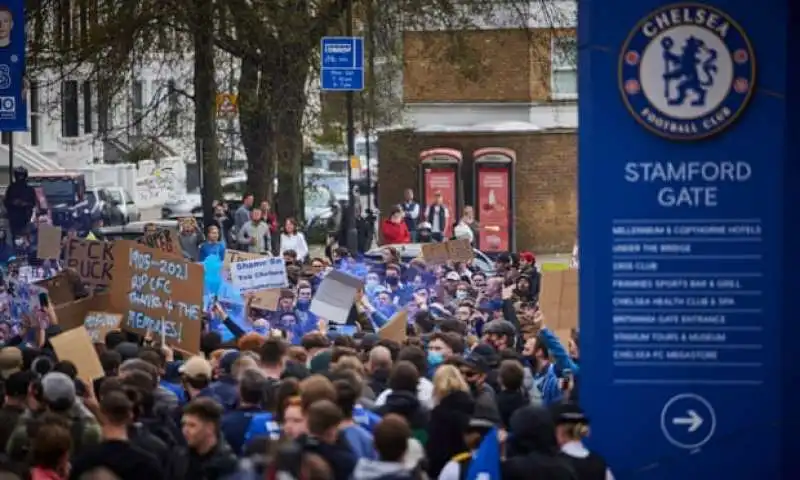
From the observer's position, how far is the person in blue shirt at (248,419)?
30.5ft

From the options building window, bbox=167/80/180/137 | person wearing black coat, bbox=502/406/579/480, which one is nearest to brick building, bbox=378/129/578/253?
building window, bbox=167/80/180/137

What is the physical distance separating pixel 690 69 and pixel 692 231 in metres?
0.74

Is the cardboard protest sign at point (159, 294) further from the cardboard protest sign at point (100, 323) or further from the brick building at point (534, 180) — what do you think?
the brick building at point (534, 180)

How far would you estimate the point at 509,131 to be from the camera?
4634cm

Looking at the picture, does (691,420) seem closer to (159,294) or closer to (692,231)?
(692,231)

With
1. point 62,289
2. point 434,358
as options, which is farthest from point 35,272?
point 434,358

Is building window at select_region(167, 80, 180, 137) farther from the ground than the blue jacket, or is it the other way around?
building window at select_region(167, 80, 180, 137)

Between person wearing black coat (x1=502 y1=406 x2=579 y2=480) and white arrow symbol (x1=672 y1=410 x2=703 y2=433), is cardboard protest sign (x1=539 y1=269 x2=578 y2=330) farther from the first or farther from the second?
person wearing black coat (x1=502 y1=406 x2=579 y2=480)

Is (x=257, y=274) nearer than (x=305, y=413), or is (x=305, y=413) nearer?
(x=305, y=413)

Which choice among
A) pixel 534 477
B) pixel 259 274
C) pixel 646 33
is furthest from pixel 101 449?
pixel 259 274

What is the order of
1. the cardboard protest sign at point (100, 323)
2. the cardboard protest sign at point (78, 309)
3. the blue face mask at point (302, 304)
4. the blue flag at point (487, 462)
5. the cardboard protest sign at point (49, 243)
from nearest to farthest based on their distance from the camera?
the blue flag at point (487, 462)
the cardboard protest sign at point (100, 323)
the cardboard protest sign at point (78, 309)
the blue face mask at point (302, 304)
the cardboard protest sign at point (49, 243)

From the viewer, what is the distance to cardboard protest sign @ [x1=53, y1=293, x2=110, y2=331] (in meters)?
16.1

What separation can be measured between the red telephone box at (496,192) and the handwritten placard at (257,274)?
82.1ft

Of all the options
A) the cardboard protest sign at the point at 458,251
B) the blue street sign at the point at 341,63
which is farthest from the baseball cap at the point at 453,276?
the blue street sign at the point at 341,63
